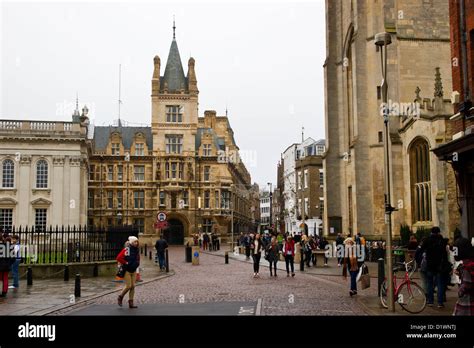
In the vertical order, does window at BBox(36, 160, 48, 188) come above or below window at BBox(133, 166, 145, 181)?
below

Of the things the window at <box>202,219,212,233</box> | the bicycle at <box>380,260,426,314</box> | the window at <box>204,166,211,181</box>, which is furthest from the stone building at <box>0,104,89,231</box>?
the bicycle at <box>380,260,426,314</box>

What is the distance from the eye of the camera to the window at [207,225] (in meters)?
74.8

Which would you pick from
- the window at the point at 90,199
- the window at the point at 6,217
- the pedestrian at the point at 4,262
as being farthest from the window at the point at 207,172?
the pedestrian at the point at 4,262

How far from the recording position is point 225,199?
77.0 meters

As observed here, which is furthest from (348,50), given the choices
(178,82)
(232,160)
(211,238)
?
(232,160)

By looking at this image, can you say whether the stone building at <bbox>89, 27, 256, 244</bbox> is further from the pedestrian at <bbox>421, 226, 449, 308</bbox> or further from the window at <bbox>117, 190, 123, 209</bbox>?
the pedestrian at <bbox>421, 226, 449, 308</bbox>

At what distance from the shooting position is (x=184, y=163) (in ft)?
247

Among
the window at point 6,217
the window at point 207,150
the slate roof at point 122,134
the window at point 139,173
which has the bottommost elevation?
the window at point 6,217

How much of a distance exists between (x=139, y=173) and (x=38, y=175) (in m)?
20.6

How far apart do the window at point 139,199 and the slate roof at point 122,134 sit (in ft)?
22.7

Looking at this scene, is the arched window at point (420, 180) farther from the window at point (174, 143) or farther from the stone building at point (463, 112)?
the window at point (174, 143)

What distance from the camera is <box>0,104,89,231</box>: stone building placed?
55.6 meters

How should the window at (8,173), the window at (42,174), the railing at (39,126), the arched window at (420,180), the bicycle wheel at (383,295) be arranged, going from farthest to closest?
the railing at (39,126)
the window at (42,174)
the window at (8,173)
the arched window at (420,180)
the bicycle wheel at (383,295)

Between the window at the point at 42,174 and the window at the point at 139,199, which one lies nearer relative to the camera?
the window at the point at 42,174
